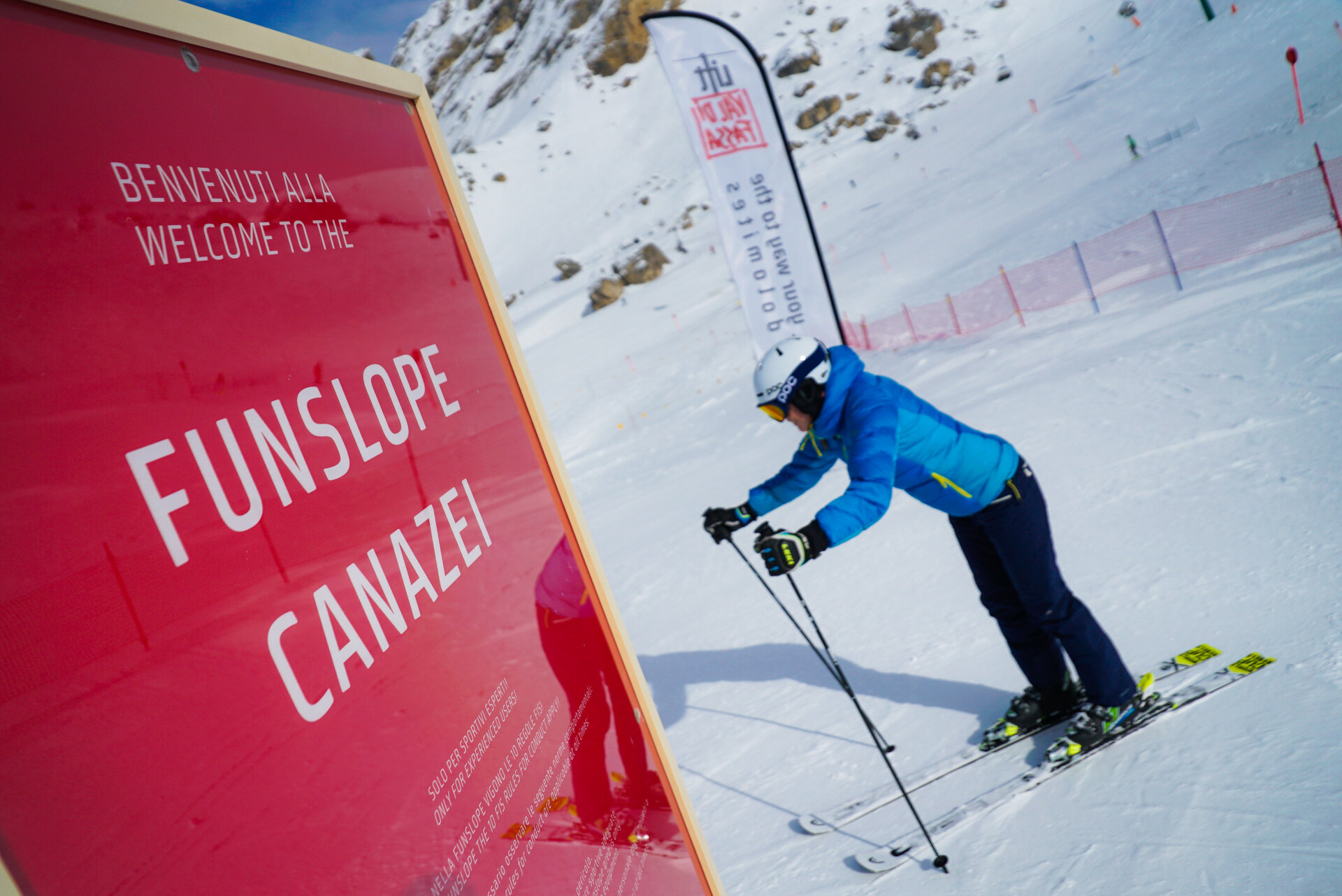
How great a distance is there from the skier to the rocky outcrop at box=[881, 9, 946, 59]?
148 feet

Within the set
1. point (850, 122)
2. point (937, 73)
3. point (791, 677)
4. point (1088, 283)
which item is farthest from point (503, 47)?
point (791, 677)

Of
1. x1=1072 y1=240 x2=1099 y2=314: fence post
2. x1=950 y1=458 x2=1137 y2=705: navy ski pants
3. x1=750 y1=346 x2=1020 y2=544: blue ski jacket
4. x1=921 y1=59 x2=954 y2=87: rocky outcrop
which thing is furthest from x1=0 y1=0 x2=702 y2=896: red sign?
x1=921 y1=59 x2=954 y2=87: rocky outcrop

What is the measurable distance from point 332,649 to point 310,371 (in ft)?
1.35

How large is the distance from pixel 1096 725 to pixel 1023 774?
13.2 inches

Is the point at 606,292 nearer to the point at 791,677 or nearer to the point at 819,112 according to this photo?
the point at 819,112

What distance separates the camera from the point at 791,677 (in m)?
4.64

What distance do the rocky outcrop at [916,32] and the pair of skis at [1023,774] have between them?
4502 cm

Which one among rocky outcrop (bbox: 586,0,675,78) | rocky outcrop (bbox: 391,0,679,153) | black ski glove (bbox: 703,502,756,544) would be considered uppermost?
rocky outcrop (bbox: 391,0,679,153)

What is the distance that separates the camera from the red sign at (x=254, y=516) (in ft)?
2.75

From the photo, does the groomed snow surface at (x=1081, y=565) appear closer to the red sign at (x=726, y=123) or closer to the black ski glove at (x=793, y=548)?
the black ski glove at (x=793, y=548)

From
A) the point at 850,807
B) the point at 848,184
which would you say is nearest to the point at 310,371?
the point at 850,807

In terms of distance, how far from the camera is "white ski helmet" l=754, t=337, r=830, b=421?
2908 mm

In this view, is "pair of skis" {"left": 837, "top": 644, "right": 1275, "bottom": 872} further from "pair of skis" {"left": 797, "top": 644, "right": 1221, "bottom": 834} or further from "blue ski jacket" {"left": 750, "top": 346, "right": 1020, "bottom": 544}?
"blue ski jacket" {"left": 750, "top": 346, "right": 1020, "bottom": 544}

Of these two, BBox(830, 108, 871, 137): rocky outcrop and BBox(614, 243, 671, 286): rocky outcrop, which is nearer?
BBox(614, 243, 671, 286): rocky outcrop
